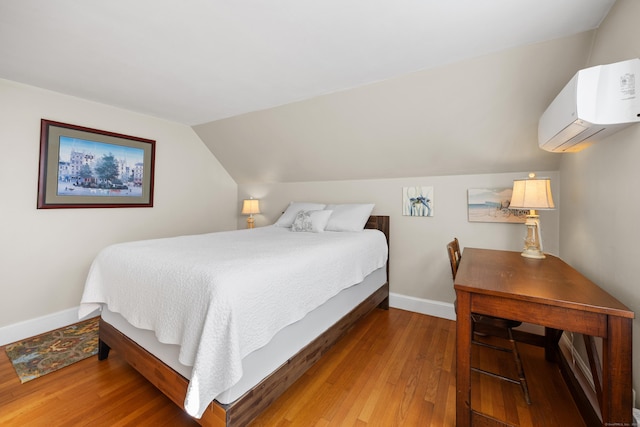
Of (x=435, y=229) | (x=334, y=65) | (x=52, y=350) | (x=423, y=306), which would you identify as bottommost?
(x=52, y=350)

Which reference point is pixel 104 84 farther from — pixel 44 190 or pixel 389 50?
pixel 389 50

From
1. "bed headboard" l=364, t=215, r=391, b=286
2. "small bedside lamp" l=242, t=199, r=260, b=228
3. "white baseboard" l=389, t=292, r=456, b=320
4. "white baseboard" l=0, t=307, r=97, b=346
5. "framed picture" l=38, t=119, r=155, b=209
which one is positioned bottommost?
"white baseboard" l=0, t=307, r=97, b=346

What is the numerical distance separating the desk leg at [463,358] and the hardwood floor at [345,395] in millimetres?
195

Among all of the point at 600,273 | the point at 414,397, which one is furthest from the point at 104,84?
the point at 600,273

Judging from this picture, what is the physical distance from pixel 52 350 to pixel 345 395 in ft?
7.81

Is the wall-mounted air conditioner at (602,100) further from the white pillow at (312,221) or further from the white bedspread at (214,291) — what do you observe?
the white pillow at (312,221)

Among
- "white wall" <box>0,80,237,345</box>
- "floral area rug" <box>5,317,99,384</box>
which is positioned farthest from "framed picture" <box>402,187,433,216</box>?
"floral area rug" <box>5,317,99,384</box>

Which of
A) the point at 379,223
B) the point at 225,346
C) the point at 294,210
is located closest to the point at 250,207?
the point at 294,210

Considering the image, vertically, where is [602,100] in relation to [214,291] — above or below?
above

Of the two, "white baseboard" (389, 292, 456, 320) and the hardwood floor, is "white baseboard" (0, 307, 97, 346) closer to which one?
the hardwood floor

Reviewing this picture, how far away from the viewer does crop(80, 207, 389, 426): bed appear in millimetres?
1109

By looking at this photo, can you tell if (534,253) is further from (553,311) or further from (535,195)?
(553,311)

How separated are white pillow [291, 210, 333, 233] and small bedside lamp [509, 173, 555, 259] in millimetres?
1715

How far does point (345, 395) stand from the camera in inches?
64.9
